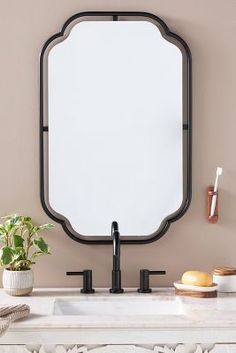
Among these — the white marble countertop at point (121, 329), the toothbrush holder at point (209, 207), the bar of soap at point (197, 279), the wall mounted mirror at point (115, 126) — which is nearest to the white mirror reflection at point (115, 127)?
the wall mounted mirror at point (115, 126)

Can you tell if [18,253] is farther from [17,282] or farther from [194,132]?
[194,132]

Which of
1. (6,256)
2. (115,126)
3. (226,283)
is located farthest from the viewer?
(115,126)

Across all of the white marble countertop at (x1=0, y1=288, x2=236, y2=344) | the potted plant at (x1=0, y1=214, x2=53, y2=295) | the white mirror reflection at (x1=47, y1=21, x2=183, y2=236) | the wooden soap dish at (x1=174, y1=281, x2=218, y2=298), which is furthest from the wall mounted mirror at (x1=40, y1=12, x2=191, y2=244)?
the white marble countertop at (x1=0, y1=288, x2=236, y2=344)

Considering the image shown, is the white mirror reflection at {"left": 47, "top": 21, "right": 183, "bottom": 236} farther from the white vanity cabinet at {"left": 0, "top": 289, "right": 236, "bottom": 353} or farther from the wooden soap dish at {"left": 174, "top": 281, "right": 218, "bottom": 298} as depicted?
the white vanity cabinet at {"left": 0, "top": 289, "right": 236, "bottom": 353}

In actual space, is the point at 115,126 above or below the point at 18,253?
above

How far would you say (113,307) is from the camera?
7.86 feet

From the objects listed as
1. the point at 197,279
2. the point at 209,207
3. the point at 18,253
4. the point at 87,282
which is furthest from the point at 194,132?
the point at 18,253

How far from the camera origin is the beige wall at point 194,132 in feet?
8.43

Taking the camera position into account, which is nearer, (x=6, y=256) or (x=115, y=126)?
(x=6, y=256)

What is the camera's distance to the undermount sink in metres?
2.37

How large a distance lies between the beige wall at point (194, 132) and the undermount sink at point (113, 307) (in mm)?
195

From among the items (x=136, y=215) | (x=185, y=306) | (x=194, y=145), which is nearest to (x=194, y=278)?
(x=185, y=306)

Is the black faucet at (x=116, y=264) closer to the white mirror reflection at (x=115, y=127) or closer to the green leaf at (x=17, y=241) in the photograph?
the white mirror reflection at (x=115, y=127)

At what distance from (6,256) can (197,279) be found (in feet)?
2.19
